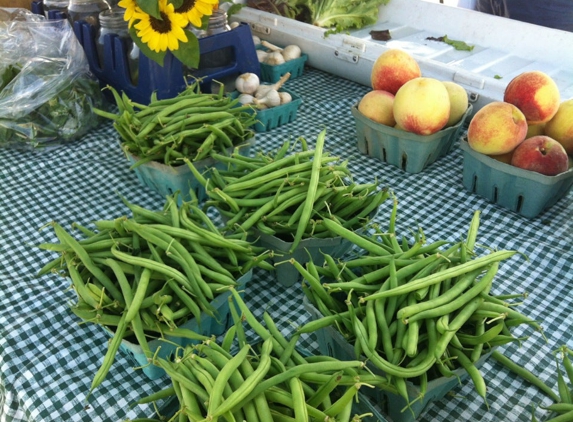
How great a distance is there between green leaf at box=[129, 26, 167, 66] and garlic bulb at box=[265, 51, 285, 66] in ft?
2.05

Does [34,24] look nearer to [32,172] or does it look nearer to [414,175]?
[32,172]

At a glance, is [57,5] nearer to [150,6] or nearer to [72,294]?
[150,6]

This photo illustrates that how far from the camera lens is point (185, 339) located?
0.96 metres

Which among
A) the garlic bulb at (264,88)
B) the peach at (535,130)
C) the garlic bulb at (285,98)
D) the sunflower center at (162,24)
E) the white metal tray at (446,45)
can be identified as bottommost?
the garlic bulb at (285,98)

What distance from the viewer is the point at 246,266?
1.03m

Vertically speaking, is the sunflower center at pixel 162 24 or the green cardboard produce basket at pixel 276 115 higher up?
the sunflower center at pixel 162 24

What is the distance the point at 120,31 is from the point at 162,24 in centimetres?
34

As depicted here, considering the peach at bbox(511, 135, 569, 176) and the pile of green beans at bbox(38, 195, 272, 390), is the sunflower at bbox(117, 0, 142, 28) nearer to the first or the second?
the pile of green beans at bbox(38, 195, 272, 390)

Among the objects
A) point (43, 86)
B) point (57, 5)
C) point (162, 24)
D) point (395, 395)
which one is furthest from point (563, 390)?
point (57, 5)

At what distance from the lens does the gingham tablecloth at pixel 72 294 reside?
0.95m

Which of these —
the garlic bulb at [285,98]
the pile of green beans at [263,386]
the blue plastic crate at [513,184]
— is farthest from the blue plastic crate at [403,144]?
the pile of green beans at [263,386]

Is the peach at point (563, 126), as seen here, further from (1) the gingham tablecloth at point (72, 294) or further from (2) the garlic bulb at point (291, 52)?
(2) the garlic bulb at point (291, 52)

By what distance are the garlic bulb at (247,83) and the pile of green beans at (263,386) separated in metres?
1.38

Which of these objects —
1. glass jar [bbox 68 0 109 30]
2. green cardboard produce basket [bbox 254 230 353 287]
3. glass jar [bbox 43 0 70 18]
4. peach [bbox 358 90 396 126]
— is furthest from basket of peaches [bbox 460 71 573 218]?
glass jar [bbox 43 0 70 18]
